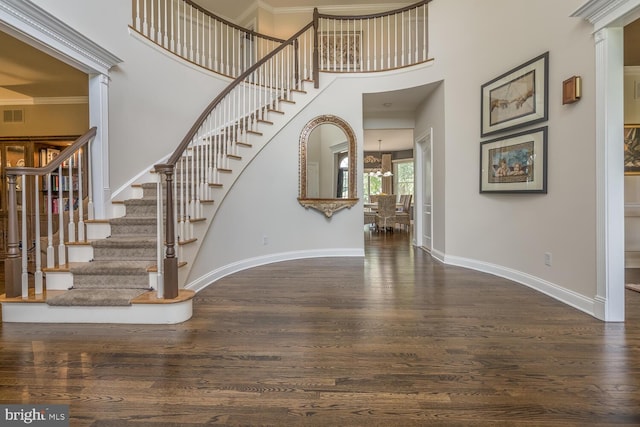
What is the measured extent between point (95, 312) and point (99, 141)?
5.77 ft

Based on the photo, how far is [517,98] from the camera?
3.42 meters

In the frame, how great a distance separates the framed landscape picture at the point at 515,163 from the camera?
3.15 metres

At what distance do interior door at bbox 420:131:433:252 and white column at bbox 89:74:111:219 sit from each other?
4512 millimetres

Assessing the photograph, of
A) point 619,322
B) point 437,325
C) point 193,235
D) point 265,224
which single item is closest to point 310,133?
point 265,224

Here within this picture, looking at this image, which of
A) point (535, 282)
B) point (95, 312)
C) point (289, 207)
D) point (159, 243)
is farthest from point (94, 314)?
point (535, 282)

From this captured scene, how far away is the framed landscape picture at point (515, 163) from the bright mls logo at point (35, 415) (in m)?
3.94

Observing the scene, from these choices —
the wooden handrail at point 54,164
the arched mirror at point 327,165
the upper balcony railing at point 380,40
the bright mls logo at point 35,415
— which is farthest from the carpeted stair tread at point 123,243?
the upper balcony railing at point 380,40

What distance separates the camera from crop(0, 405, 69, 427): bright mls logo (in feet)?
4.56

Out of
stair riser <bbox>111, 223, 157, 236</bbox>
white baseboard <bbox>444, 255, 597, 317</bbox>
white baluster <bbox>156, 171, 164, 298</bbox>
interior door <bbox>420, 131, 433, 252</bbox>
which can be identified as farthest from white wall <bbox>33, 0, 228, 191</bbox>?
white baseboard <bbox>444, 255, 597, 317</bbox>

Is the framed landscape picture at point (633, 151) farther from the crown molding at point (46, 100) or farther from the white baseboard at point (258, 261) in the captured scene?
the crown molding at point (46, 100)

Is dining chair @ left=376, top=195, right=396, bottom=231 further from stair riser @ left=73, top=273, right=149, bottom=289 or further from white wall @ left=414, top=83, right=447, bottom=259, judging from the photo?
stair riser @ left=73, top=273, right=149, bottom=289

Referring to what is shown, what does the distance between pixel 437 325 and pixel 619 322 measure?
4.66ft

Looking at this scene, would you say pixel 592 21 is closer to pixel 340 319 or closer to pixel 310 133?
pixel 340 319

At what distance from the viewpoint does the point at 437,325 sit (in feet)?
7.76
